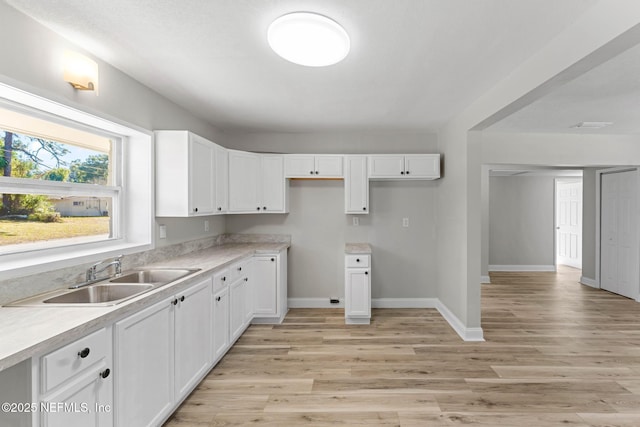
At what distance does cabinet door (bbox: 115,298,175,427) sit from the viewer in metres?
1.50

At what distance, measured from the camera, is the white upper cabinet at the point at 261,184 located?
3704 millimetres

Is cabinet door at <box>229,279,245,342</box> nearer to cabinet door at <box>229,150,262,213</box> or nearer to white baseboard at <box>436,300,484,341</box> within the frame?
cabinet door at <box>229,150,262,213</box>

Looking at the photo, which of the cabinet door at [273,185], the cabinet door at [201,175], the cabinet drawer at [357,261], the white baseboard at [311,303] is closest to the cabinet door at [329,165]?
the cabinet door at [273,185]

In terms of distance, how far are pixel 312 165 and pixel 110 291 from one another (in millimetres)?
2569

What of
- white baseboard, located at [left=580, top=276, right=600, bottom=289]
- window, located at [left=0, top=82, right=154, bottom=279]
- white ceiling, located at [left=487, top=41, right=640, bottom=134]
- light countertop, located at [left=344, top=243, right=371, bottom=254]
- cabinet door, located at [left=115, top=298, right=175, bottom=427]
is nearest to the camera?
cabinet door, located at [left=115, top=298, right=175, bottom=427]

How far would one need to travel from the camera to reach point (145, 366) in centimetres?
167

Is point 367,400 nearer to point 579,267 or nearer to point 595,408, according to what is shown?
point 595,408

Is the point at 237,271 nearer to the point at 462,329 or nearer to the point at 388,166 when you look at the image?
the point at 388,166

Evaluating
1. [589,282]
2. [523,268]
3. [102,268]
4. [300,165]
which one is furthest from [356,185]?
[523,268]

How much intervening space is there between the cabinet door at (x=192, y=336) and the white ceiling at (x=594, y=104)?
346cm

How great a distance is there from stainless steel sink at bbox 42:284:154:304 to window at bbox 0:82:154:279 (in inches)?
8.2

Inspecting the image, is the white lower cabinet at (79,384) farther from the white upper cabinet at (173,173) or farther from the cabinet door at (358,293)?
the cabinet door at (358,293)

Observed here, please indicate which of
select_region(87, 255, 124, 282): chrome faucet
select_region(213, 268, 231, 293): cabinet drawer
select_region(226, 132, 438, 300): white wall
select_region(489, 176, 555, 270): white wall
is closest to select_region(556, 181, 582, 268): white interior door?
select_region(489, 176, 555, 270): white wall

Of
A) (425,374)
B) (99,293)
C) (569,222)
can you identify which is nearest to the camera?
(99,293)
